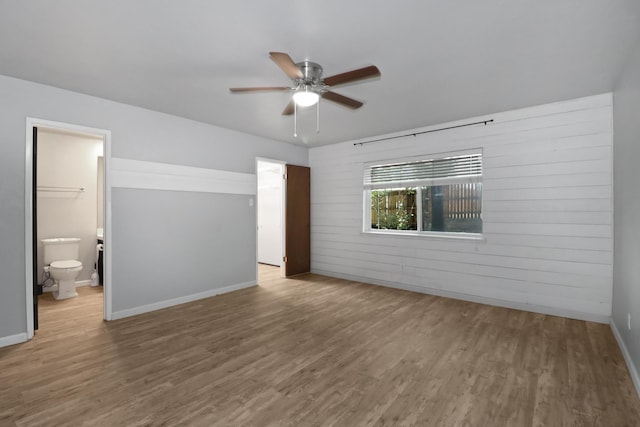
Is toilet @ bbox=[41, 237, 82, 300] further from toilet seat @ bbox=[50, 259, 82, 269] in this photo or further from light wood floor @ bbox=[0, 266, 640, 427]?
light wood floor @ bbox=[0, 266, 640, 427]

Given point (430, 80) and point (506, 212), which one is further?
point (506, 212)

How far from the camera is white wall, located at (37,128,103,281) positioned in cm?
493

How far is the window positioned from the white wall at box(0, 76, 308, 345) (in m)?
2.02

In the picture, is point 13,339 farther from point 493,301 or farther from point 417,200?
point 493,301

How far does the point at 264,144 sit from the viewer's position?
17.9 ft

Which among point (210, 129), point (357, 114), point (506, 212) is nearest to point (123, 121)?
point (210, 129)

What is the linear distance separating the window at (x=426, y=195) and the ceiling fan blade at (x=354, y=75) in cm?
267

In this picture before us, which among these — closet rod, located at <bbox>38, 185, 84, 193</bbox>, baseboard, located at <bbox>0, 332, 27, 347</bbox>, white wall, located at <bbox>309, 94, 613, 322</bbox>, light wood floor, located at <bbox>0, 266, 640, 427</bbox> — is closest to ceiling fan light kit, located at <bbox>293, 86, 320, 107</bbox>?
light wood floor, located at <bbox>0, 266, 640, 427</bbox>

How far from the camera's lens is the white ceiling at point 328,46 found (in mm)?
2010

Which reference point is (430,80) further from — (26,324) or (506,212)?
(26,324)

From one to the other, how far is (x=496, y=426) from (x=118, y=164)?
14.2 feet

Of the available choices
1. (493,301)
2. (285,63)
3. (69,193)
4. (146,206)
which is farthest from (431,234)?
(69,193)

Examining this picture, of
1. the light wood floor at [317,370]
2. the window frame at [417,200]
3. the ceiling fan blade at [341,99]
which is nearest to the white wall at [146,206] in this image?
the light wood floor at [317,370]

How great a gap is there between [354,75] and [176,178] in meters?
2.96
